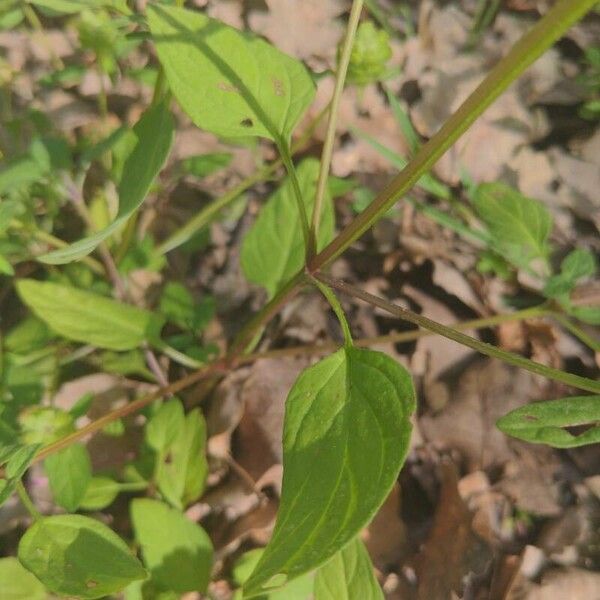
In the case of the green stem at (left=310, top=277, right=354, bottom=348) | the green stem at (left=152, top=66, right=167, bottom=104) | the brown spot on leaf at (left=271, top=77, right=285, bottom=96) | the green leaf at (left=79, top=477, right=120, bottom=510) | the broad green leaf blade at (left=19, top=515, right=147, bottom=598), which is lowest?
the green leaf at (left=79, top=477, right=120, bottom=510)

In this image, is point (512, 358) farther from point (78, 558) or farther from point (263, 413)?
point (263, 413)

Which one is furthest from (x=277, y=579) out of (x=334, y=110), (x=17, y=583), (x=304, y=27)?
(x=304, y=27)

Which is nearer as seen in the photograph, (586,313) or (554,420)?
(554,420)

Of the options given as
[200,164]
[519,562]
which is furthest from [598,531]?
[200,164]

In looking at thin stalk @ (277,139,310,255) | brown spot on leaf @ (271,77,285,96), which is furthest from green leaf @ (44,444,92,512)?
brown spot on leaf @ (271,77,285,96)

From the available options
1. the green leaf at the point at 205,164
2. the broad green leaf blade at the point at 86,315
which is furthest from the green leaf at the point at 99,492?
the green leaf at the point at 205,164

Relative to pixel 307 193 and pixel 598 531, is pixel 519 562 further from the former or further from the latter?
pixel 307 193

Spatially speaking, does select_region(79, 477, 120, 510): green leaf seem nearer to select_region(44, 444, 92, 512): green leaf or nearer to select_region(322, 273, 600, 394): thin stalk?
select_region(44, 444, 92, 512): green leaf
